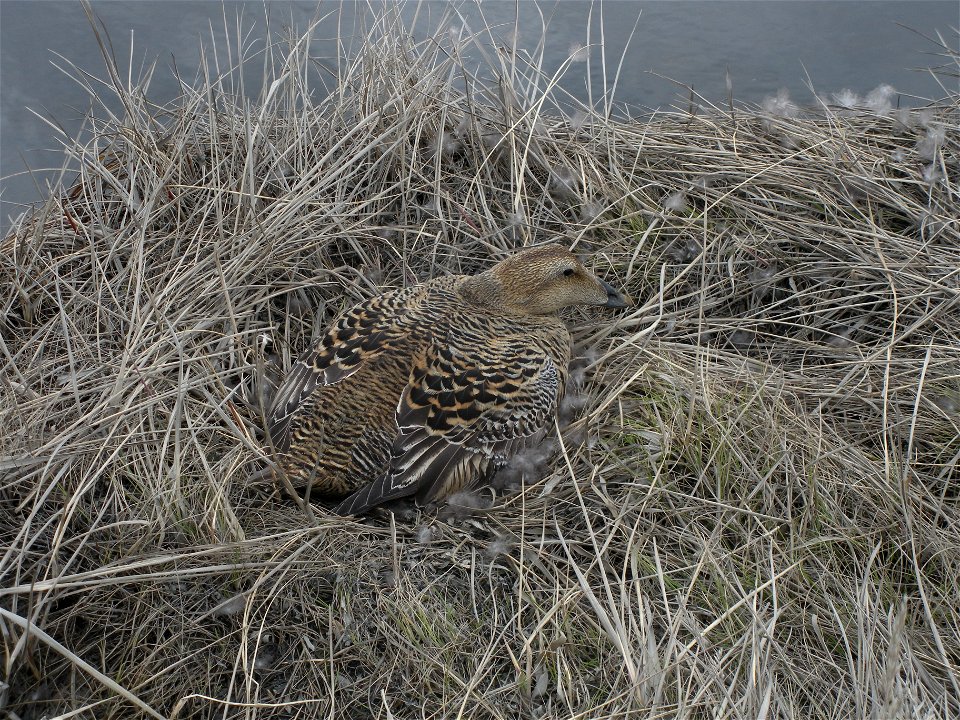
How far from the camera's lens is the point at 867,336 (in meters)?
3.95

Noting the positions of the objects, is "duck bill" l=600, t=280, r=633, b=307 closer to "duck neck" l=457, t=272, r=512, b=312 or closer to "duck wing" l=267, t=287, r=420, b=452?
"duck neck" l=457, t=272, r=512, b=312

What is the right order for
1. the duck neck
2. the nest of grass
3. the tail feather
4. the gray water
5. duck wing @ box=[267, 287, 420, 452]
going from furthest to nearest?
the gray water, the duck neck, duck wing @ box=[267, 287, 420, 452], the tail feather, the nest of grass

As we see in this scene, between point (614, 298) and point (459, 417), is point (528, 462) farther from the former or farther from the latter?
point (614, 298)

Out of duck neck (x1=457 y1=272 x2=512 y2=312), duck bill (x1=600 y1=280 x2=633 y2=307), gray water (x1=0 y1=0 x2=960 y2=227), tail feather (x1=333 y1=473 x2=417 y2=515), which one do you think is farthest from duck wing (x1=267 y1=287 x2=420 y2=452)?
gray water (x1=0 y1=0 x2=960 y2=227)

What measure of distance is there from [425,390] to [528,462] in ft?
1.53

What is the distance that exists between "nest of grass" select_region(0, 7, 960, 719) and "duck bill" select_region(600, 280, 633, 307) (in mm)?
76

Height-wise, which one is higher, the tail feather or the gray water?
the gray water

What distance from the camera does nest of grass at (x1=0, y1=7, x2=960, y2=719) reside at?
8.80ft

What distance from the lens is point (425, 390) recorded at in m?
3.44

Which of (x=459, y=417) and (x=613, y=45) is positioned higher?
(x=613, y=45)

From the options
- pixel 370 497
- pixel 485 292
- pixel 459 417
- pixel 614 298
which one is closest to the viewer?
pixel 370 497

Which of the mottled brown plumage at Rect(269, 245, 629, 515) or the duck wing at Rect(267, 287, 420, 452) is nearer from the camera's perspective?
the mottled brown plumage at Rect(269, 245, 629, 515)

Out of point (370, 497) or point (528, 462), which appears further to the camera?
point (528, 462)

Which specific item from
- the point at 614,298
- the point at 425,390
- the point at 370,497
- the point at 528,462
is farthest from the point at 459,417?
the point at 614,298
